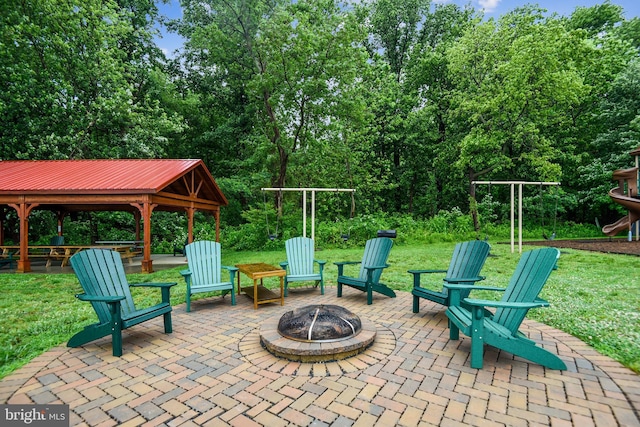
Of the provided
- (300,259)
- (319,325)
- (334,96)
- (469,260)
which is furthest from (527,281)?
(334,96)

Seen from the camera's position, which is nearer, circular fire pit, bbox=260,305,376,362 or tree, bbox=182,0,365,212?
circular fire pit, bbox=260,305,376,362

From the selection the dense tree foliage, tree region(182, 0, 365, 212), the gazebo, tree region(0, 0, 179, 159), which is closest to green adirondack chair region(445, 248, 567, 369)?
the gazebo

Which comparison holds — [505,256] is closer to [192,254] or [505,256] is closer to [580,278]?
[580,278]

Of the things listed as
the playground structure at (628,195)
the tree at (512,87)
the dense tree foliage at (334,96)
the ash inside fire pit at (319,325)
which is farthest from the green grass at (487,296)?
the tree at (512,87)

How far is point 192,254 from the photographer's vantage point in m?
4.70

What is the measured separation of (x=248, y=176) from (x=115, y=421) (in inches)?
580

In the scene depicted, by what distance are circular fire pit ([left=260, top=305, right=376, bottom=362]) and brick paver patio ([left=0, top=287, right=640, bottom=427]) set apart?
87mm

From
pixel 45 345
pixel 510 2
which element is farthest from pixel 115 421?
pixel 510 2

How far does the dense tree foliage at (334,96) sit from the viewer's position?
43.3 ft

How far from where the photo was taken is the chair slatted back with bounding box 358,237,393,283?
4.91 m

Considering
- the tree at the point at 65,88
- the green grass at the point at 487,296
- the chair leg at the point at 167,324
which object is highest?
the tree at the point at 65,88

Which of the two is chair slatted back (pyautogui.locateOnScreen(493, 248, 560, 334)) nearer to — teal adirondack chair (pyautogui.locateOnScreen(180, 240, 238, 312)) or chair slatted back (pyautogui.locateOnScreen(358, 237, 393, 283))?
chair slatted back (pyautogui.locateOnScreen(358, 237, 393, 283))

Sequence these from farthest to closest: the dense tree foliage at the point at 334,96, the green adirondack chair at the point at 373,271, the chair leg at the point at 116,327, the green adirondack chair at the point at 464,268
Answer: the dense tree foliage at the point at 334,96, the green adirondack chair at the point at 373,271, the green adirondack chair at the point at 464,268, the chair leg at the point at 116,327

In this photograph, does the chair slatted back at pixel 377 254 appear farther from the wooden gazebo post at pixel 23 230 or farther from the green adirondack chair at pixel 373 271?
the wooden gazebo post at pixel 23 230
